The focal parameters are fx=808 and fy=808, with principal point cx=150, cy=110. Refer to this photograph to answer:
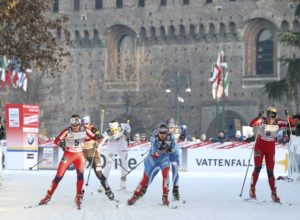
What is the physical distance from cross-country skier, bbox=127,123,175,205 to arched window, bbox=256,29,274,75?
141 feet

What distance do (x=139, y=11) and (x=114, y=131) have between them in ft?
143

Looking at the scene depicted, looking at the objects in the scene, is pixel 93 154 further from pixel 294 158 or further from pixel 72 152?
pixel 294 158

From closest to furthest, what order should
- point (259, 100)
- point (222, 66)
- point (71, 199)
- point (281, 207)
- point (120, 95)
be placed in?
point (281, 207) → point (71, 199) → point (222, 66) → point (259, 100) → point (120, 95)

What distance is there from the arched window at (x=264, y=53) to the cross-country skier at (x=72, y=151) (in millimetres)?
43173

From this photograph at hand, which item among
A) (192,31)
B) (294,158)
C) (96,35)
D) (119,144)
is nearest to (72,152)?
(119,144)

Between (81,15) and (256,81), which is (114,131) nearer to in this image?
(256,81)

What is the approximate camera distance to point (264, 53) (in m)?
59.1

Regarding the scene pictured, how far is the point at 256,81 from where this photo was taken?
58844mm

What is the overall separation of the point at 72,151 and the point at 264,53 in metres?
43.6

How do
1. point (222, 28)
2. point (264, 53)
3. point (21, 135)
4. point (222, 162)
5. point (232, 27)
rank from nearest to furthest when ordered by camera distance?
point (21, 135) < point (222, 162) < point (264, 53) < point (232, 27) < point (222, 28)

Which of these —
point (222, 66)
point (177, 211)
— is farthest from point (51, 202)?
point (222, 66)

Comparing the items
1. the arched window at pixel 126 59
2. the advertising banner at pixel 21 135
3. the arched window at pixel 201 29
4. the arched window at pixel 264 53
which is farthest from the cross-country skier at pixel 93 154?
the arched window at pixel 201 29

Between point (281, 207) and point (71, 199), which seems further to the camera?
point (71, 199)

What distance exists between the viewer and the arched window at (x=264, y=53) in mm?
58906
